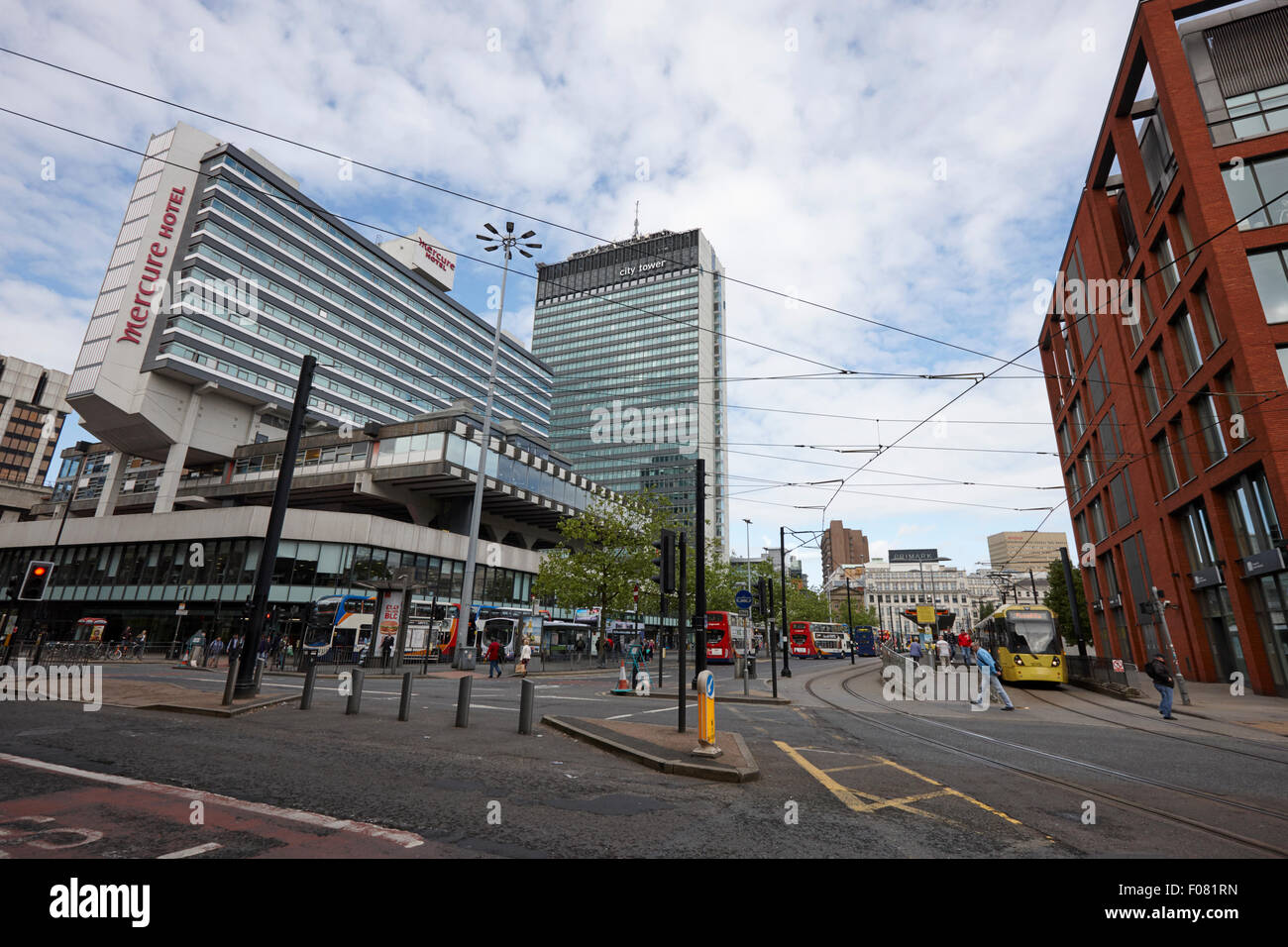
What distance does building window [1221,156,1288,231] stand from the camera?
20641 mm

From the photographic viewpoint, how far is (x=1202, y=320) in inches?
880

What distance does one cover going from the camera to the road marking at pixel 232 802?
455 cm

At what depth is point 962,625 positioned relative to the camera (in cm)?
15075

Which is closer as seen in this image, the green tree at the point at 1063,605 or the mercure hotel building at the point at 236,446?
the mercure hotel building at the point at 236,446

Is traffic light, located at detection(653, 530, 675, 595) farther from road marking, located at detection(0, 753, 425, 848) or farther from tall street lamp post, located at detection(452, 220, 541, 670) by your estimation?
tall street lamp post, located at detection(452, 220, 541, 670)

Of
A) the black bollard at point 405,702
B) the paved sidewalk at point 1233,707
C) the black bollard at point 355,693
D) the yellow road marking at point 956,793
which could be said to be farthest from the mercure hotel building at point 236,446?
the paved sidewalk at point 1233,707

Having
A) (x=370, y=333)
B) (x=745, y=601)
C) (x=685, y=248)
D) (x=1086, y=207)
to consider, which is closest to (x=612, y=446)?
(x=685, y=248)

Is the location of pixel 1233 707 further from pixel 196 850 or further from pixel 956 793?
pixel 196 850

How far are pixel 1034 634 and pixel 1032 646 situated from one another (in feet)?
1.47

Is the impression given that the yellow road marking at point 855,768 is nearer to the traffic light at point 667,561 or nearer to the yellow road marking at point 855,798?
the yellow road marking at point 855,798

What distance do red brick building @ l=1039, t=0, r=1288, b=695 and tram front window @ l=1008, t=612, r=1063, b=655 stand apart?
6.16m

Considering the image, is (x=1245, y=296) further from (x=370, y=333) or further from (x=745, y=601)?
(x=370, y=333)

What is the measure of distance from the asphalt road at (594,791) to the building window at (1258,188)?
18529mm
